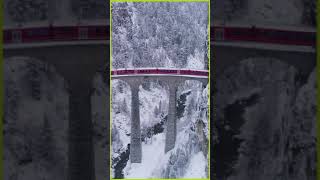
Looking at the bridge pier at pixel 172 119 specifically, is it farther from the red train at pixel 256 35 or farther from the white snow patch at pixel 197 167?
the red train at pixel 256 35

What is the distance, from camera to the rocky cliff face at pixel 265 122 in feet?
3.27

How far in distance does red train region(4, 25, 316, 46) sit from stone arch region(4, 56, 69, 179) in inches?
2.4

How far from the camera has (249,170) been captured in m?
1.01

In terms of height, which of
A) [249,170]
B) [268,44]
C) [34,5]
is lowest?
[249,170]

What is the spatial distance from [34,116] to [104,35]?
0.91ft

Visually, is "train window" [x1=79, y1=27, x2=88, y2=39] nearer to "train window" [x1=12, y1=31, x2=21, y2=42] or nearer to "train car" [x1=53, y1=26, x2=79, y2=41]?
"train car" [x1=53, y1=26, x2=79, y2=41]

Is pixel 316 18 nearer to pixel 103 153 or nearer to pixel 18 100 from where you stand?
pixel 103 153

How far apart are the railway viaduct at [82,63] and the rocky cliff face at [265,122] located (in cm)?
3

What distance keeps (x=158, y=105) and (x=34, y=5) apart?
1.36 feet

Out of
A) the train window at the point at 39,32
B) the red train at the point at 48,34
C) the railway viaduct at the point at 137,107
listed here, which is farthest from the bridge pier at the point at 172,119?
the train window at the point at 39,32

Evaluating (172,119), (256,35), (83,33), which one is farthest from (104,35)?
(256,35)

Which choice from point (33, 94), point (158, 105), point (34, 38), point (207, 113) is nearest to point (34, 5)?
point (34, 38)

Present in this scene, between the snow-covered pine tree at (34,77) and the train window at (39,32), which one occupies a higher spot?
the train window at (39,32)

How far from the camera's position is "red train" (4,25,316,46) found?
3.26 feet
